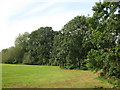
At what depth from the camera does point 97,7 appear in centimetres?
→ 1279

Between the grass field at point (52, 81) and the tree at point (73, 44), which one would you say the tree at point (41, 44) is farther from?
the grass field at point (52, 81)

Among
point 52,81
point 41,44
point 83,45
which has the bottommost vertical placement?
point 52,81

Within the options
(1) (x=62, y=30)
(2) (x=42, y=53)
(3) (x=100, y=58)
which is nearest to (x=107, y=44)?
(3) (x=100, y=58)

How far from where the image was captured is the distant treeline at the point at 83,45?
37.9 feet

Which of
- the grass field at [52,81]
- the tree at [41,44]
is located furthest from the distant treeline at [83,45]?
the grass field at [52,81]

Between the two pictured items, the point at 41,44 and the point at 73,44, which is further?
the point at 41,44

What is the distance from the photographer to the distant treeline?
37.9 feet

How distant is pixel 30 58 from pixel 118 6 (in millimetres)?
52106

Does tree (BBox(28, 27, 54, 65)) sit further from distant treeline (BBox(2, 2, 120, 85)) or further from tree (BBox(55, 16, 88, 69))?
tree (BBox(55, 16, 88, 69))

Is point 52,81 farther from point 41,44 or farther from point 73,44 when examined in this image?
point 41,44

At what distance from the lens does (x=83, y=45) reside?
3206cm

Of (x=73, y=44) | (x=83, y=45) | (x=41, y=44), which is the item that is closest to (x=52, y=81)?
(x=83, y=45)

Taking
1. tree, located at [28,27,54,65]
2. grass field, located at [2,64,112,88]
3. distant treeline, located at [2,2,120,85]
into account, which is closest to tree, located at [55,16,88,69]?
distant treeline, located at [2,2,120,85]

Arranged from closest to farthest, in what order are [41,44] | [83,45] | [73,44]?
[83,45] < [73,44] < [41,44]
